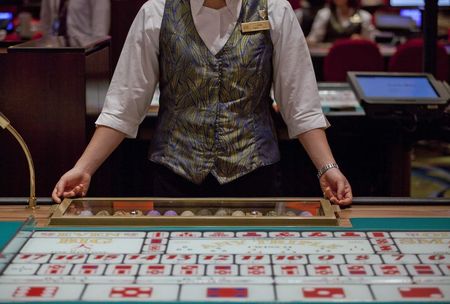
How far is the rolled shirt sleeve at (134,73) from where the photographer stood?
2365mm

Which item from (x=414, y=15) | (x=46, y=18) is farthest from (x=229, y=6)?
(x=414, y=15)

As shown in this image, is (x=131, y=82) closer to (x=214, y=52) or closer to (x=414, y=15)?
(x=214, y=52)

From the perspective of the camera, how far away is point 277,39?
239 cm

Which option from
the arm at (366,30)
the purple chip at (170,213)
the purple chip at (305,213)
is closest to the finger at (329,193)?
the purple chip at (305,213)

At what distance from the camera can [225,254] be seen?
1683 millimetres

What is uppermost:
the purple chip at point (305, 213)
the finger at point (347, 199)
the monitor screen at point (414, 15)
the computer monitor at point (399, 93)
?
the monitor screen at point (414, 15)

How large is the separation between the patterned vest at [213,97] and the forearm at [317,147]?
0.50 ft

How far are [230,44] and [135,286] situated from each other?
107cm

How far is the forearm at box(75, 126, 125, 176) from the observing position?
226cm

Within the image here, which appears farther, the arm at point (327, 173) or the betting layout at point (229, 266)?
the arm at point (327, 173)

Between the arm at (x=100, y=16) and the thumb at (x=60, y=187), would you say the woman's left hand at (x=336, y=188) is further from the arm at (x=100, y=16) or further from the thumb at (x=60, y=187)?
the arm at (x=100, y=16)

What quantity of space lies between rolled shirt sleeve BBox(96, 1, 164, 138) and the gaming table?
1.23ft

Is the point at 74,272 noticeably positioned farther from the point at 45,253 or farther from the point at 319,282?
the point at 319,282

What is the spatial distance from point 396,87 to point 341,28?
16.5ft
